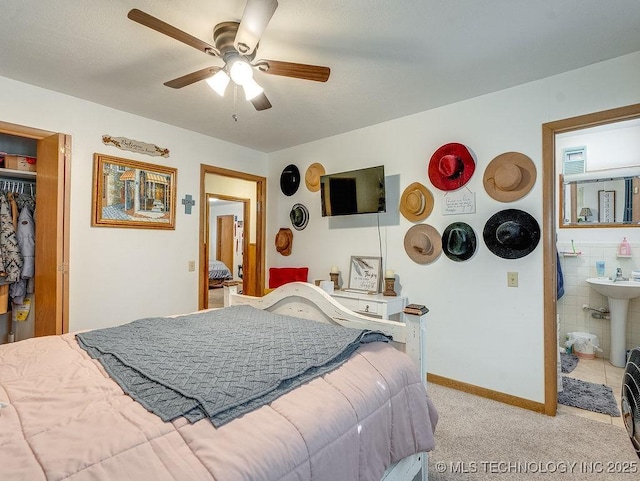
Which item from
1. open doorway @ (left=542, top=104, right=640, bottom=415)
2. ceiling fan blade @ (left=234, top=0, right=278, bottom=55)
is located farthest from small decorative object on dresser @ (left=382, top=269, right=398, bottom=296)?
ceiling fan blade @ (left=234, top=0, right=278, bottom=55)

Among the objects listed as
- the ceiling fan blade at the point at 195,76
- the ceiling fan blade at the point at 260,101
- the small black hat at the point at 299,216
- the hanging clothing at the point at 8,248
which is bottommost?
the hanging clothing at the point at 8,248

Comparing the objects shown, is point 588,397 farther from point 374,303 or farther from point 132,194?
point 132,194

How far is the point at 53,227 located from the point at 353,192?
8.00 ft

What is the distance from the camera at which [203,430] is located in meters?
0.85

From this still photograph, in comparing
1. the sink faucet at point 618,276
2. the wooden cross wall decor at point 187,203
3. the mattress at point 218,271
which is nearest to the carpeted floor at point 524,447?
the sink faucet at point 618,276

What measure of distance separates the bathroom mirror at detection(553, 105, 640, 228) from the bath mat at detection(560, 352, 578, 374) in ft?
4.51

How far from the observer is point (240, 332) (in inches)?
64.2

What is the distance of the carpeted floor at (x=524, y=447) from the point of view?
1.74 m

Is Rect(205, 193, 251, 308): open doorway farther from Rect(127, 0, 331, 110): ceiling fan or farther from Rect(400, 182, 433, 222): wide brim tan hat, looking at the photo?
Rect(127, 0, 331, 110): ceiling fan

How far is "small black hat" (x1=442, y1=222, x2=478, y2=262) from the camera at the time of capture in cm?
265

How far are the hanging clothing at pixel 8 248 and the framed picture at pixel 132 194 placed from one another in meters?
0.73

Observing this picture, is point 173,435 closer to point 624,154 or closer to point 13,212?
point 13,212

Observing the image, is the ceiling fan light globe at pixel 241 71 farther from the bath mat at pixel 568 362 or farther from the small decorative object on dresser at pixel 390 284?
the bath mat at pixel 568 362

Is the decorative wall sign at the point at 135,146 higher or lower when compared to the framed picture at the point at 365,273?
higher
